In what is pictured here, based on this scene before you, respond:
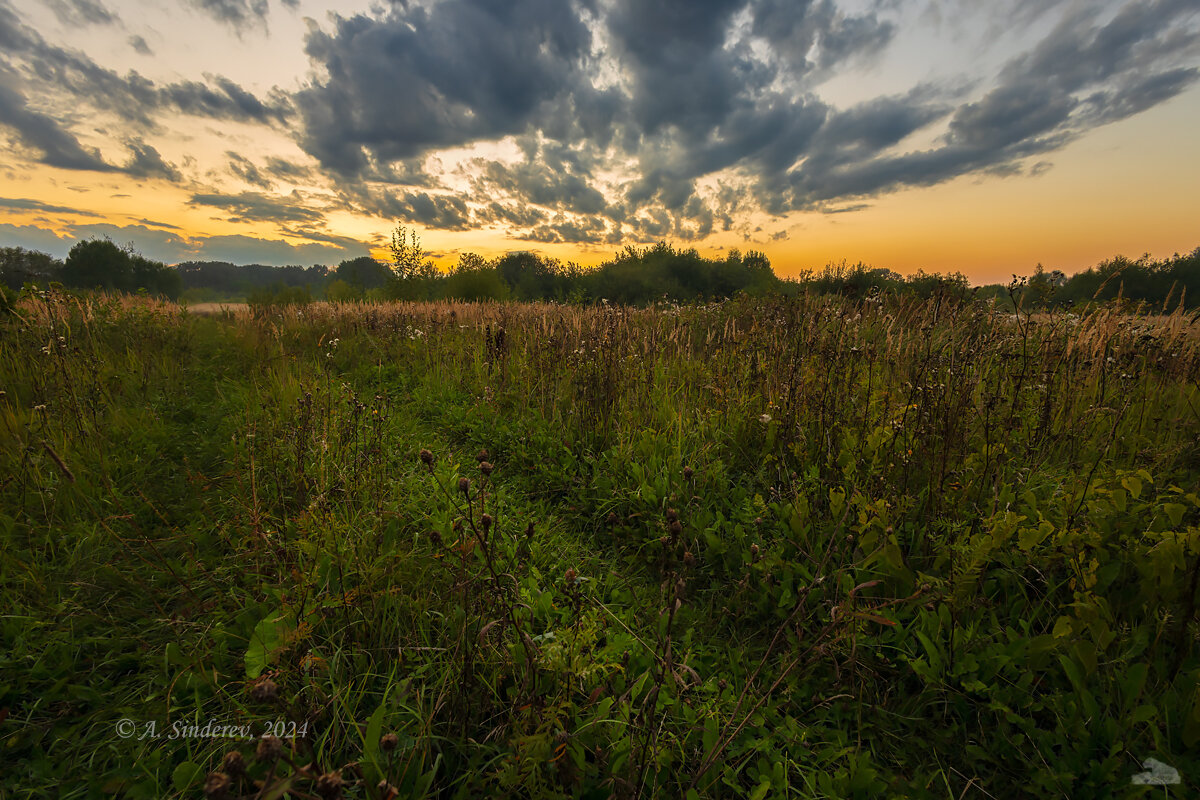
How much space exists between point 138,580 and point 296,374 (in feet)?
14.6

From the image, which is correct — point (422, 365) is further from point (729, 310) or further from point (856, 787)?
point (856, 787)

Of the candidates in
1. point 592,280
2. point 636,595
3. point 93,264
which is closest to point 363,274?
point 93,264

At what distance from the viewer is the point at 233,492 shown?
3.34 metres

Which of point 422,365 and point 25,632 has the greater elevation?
point 422,365

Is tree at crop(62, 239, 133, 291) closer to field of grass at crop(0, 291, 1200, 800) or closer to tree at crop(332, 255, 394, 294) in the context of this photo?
tree at crop(332, 255, 394, 294)

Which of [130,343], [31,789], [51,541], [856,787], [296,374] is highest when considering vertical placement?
[130,343]

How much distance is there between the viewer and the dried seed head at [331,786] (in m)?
0.76

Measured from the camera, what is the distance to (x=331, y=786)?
79 centimetres

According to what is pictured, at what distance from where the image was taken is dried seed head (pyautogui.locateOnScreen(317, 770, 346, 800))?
2.51 ft

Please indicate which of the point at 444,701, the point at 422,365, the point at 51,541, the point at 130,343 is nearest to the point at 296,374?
the point at 422,365

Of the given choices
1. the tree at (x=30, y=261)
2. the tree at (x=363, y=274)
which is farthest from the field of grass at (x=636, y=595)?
the tree at (x=30, y=261)

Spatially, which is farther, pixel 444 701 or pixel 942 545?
pixel 942 545

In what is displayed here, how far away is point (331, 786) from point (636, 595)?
2.04m

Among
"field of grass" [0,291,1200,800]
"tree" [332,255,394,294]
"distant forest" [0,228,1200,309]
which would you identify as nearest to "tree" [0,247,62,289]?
"distant forest" [0,228,1200,309]
